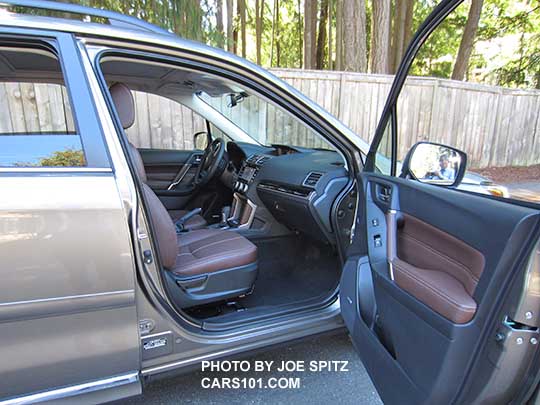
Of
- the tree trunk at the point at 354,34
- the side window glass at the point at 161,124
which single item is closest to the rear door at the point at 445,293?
the side window glass at the point at 161,124

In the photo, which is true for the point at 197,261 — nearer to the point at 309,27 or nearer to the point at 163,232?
the point at 163,232

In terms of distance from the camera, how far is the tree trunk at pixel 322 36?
14.7 metres

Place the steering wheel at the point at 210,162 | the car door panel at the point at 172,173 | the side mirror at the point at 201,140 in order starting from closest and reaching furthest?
the steering wheel at the point at 210,162, the car door panel at the point at 172,173, the side mirror at the point at 201,140

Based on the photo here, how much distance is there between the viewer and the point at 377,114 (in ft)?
20.4

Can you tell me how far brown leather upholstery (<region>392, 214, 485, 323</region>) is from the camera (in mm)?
1030

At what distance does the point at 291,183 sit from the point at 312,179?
203mm

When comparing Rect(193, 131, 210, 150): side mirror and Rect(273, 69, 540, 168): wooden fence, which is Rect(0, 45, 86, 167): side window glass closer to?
Rect(193, 131, 210, 150): side mirror

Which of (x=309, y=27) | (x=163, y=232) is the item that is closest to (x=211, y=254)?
(x=163, y=232)

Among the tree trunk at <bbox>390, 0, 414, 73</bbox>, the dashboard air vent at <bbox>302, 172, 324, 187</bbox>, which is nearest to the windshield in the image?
the dashboard air vent at <bbox>302, 172, 324, 187</bbox>

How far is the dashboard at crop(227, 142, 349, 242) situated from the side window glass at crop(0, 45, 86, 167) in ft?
4.29

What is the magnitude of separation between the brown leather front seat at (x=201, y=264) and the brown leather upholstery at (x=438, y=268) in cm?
98

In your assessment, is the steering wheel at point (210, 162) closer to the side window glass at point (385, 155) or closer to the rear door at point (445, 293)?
the side window glass at point (385, 155)

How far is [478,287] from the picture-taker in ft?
3.28

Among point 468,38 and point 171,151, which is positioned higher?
point 468,38
